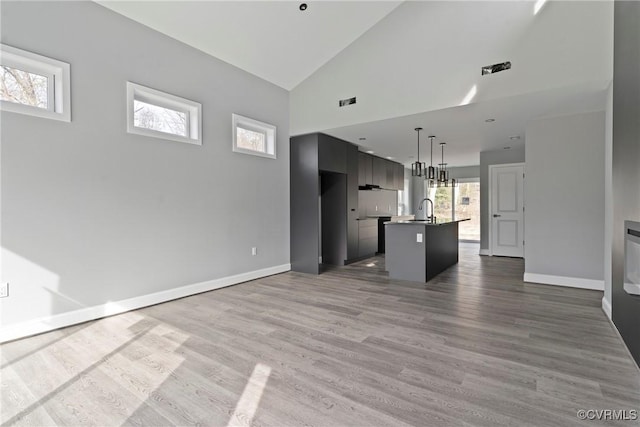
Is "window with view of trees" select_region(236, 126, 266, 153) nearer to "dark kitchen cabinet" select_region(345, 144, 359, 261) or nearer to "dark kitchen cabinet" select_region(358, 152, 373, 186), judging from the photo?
"dark kitchen cabinet" select_region(345, 144, 359, 261)

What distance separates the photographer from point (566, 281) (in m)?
4.53

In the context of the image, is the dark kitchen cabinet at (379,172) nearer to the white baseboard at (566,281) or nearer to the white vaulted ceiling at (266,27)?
the white vaulted ceiling at (266,27)

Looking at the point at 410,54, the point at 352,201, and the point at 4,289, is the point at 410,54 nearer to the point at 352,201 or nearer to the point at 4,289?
the point at 352,201

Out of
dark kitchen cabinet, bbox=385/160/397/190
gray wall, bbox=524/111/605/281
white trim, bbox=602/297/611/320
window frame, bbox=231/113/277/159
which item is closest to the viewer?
white trim, bbox=602/297/611/320

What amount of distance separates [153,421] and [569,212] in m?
5.42

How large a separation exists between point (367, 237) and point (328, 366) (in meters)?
5.07

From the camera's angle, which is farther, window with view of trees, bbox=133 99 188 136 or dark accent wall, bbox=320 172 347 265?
dark accent wall, bbox=320 172 347 265

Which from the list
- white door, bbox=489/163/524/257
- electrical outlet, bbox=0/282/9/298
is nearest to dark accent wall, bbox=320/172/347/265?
white door, bbox=489/163/524/257

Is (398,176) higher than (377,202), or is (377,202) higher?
(398,176)

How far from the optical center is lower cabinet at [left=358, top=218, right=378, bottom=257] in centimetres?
688

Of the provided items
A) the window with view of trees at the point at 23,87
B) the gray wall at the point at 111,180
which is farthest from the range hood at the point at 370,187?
the window with view of trees at the point at 23,87

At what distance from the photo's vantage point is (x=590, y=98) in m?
3.82

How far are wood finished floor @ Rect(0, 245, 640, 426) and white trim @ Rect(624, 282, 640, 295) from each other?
1.72 feet

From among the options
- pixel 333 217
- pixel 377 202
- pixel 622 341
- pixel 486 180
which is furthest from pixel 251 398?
pixel 486 180
